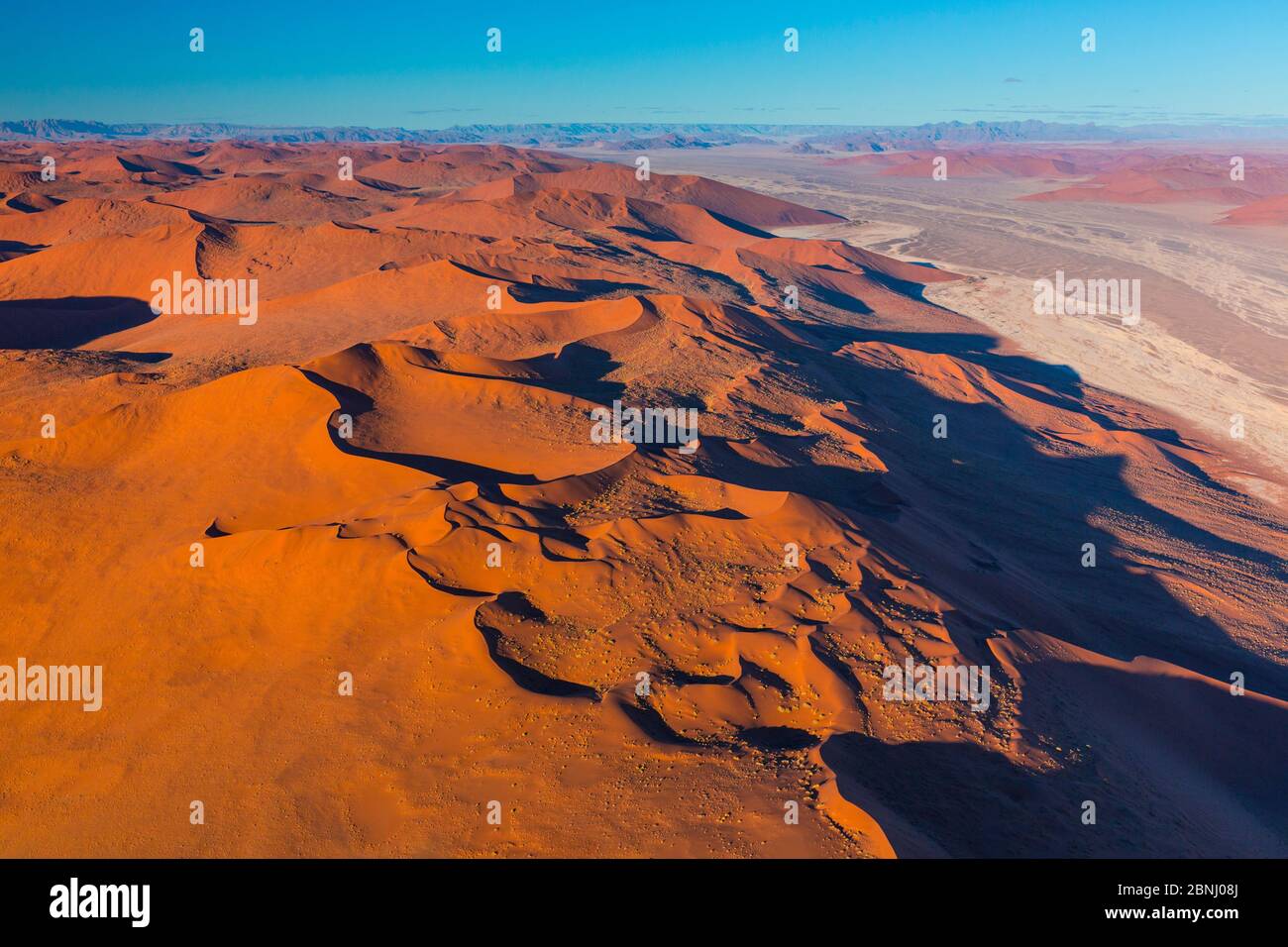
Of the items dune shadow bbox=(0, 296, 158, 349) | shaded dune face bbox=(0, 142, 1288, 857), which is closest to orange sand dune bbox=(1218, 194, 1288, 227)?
shaded dune face bbox=(0, 142, 1288, 857)

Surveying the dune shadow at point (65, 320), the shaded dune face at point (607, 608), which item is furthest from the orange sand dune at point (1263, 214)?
the dune shadow at point (65, 320)

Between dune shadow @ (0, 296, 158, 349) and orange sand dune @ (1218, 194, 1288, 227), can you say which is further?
orange sand dune @ (1218, 194, 1288, 227)

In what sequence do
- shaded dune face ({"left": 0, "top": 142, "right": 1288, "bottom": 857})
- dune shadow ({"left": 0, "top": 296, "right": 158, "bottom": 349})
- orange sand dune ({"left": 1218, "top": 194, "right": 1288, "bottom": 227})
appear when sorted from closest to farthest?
shaded dune face ({"left": 0, "top": 142, "right": 1288, "bottom": 857}), dune shadow ({"left": 0, "top": 296, "right": 158, "bottom": 349}), orange sand dune ({"left": 1218, "top": 194, "right": 1288, "bottom": 227})

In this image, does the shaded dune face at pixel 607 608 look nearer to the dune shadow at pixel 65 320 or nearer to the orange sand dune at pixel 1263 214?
the dune shadow at pixel 65 320

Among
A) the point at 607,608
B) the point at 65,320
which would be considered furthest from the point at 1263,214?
the point at 65,320

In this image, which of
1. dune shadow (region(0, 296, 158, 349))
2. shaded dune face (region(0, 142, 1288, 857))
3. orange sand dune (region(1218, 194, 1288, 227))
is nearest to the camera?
shaded dune face (region(0, 142, 1288, 857))

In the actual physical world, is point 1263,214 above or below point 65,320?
above

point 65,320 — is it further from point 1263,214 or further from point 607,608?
point 1263,214

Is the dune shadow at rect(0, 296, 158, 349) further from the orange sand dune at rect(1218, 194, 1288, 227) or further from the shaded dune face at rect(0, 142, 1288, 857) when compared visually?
the orange sand dune at rect(1218, 194, 1288, 227)
